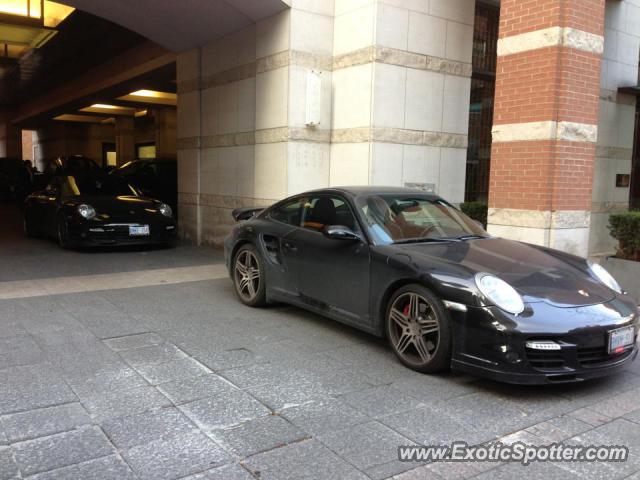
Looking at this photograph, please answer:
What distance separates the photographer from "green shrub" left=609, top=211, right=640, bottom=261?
731 centimetres

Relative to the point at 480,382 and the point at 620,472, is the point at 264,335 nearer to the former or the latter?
the point at 480,382

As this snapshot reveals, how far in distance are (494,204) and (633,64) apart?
16.3 ft

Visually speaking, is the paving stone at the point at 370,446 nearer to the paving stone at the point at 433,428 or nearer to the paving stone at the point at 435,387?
the paving stone at the point at 433,428

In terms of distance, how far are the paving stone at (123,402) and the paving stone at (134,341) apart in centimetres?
101

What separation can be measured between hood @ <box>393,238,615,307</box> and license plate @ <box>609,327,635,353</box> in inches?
9.6

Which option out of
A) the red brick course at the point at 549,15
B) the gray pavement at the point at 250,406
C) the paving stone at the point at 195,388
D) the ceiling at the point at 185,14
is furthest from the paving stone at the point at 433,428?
the ceiling at the point at 185,14

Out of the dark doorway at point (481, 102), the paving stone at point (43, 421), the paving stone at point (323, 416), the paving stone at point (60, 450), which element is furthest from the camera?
the dark doorway at point (481, 102)

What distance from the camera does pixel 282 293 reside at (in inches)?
236

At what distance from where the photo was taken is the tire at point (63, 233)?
34.0ft

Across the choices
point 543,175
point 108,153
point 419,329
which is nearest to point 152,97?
point 108,153

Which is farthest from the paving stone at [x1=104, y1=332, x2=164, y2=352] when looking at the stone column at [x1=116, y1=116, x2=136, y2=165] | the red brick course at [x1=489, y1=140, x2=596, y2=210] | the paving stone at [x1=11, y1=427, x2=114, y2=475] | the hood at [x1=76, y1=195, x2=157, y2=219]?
the stone column at [x1=116, y1=116, x2=136, y2=165]

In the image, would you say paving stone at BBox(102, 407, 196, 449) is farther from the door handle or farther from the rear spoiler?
the rear spoiler

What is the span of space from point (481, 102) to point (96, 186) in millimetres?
7493

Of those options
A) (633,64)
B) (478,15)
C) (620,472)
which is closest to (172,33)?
(478,15)
